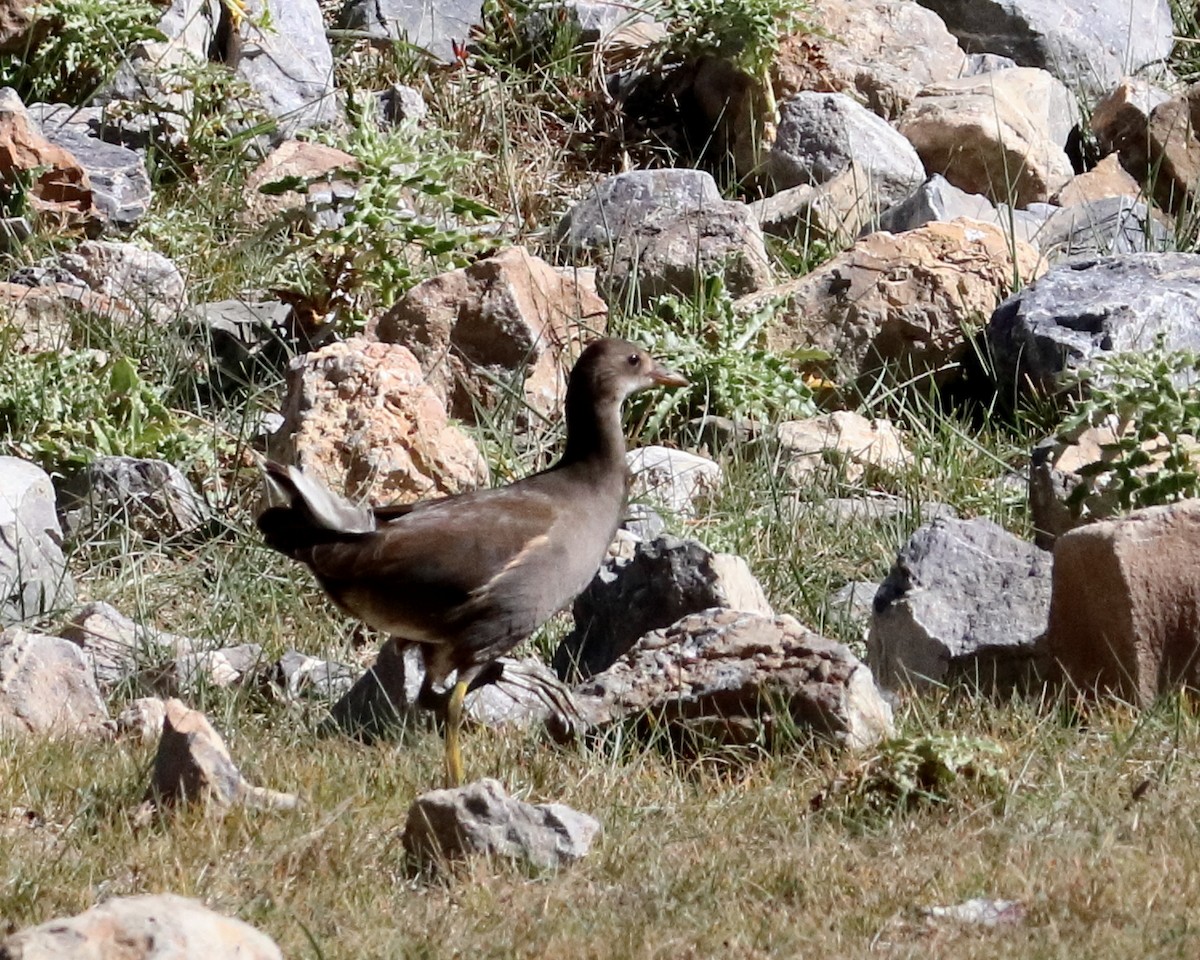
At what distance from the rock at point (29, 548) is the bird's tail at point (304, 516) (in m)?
1.57

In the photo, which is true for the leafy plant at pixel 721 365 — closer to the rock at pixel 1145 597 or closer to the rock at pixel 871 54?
the rock at pixel 871 54

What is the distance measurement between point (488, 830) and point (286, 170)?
19.8 ft

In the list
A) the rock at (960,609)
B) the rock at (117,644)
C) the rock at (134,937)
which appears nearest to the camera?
the rock at (134,937)

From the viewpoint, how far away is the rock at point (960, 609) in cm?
601

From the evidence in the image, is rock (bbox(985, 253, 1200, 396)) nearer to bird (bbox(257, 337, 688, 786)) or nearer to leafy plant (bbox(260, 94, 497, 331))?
leafy plant (bbox(260, 94, 497, 331))

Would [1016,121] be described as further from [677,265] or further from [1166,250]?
[677,265]

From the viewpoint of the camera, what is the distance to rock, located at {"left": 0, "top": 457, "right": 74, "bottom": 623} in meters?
7.28

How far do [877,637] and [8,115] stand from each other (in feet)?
18.0

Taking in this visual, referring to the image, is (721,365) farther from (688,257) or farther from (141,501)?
(141,501)

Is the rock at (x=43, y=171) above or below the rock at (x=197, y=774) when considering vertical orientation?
above

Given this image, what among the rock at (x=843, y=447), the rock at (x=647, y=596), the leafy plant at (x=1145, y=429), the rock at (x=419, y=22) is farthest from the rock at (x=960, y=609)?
the rock at (x=419, y=22)

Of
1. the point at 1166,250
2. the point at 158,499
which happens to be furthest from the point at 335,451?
the point at 1166,250

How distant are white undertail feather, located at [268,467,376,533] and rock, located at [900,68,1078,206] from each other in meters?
5.40

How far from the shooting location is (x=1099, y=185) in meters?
10.6
